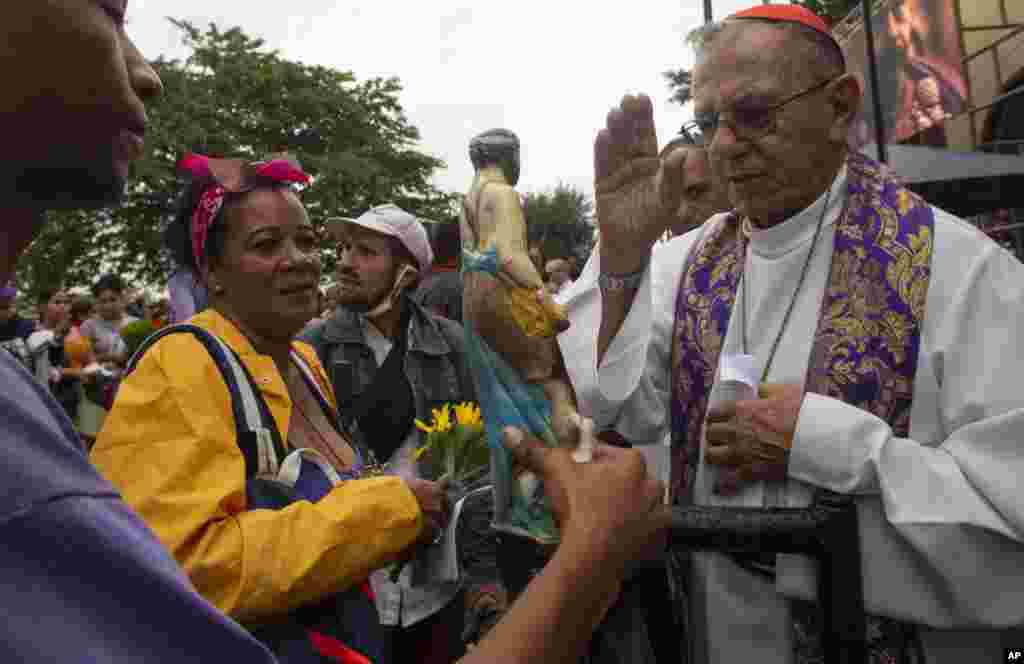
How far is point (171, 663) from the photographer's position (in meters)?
0.73

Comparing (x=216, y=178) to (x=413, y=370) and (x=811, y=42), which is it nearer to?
(x=413, y=370)

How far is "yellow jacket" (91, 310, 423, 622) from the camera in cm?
200

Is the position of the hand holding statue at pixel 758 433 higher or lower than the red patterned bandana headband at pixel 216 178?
lower

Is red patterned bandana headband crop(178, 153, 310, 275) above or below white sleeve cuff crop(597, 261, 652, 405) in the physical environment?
above

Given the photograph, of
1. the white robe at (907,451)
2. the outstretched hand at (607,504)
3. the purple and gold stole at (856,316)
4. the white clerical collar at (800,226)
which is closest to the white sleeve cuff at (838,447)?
the white robe at (907,451)

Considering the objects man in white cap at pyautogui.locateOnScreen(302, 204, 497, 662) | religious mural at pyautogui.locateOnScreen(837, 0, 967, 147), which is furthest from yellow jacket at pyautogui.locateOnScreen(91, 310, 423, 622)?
religious mural at pyautogui.locateOnScreen(837, 0, 967, 147)

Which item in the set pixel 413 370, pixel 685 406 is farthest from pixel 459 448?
pixel 413 370

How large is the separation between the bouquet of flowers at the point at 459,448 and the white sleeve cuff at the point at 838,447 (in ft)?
2.51

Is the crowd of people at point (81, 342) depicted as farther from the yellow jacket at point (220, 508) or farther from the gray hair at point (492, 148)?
the gray hair at point (492, 148)

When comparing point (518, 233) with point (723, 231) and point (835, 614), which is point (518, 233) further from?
point (723, 231)

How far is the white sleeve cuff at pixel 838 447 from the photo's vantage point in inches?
81.4

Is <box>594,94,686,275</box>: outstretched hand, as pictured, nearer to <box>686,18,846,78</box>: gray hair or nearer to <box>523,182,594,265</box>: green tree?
<box>686,18,846,78</box>: gray hair

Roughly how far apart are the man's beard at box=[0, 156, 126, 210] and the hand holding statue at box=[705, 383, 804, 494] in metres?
1.63

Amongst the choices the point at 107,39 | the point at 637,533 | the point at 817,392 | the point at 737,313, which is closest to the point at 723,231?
the point at 737,313
